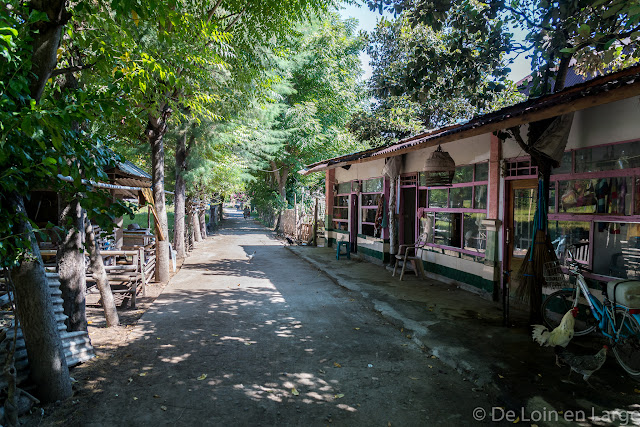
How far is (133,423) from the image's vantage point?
3.54 m

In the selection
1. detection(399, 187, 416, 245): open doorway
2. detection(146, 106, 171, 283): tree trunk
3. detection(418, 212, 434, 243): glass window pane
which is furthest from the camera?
detection(399, 187, 416, 245): open doorway

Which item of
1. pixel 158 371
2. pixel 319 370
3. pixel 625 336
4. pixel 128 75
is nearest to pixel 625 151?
pixel 625 336

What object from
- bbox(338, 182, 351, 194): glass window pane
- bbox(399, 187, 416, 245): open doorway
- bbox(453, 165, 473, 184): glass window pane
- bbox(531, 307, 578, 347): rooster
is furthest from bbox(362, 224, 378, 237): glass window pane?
bbox(531, 307, 578, 347): rooster

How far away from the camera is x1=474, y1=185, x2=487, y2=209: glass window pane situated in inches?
324

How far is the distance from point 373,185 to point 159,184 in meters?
6.86

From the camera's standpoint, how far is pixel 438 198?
9938 millimetres

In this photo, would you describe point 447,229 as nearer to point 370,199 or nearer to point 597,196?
point 597,196

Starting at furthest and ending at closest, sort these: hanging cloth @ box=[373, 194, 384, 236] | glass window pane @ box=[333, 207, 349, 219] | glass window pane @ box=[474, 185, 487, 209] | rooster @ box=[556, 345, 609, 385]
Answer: glass window pane @ box=[333, 207, 349, 219], hanging cloth @ box=[373, 194, 384, 236], glass window pane @ box=[474, 185, 487, 209], rooster @ box=[556, 345, 609, 385]

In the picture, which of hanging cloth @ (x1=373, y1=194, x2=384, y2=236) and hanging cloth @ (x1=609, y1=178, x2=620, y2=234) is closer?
hanging cloth @ (x1=609, y1=178, x2=620, y2=234)

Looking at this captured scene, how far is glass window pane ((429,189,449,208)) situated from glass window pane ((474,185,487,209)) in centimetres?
113

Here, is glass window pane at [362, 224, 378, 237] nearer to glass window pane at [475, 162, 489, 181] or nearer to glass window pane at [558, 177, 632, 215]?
glass window pane at [475, 162, 489, 181]

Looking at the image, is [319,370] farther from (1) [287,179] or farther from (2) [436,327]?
(1) [287,179]

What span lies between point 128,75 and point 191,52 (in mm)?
1976

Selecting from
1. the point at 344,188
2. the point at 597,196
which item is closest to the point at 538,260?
the point at 597,196
